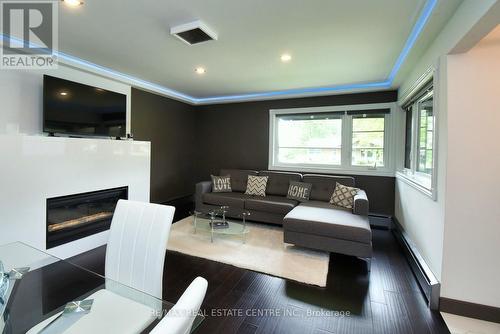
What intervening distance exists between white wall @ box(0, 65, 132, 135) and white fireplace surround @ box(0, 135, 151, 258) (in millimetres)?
482

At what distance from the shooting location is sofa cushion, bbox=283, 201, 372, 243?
9.10ft

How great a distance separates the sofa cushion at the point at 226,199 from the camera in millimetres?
4297

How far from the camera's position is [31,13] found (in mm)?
2166

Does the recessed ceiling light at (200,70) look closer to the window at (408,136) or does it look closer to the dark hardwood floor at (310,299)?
the dark hardwood floor at (310,299)

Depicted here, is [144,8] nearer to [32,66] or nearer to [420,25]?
[32,66]

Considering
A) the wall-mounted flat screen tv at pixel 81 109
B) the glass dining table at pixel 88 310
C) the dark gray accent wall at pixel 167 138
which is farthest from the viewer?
the dark gray accent wall at pixel 167 138

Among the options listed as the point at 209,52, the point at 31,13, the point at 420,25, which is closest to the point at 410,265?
the point at 420,25

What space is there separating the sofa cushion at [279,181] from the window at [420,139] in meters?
1.76

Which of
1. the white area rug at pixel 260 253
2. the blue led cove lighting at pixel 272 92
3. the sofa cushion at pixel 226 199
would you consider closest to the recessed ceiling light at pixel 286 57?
the blue led cove lighting at pixel 272 92

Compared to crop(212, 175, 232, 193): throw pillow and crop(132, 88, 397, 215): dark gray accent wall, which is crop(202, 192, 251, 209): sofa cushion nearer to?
crop(212, 175, 232, 193): throw pillow

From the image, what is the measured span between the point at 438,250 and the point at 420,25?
204 cm

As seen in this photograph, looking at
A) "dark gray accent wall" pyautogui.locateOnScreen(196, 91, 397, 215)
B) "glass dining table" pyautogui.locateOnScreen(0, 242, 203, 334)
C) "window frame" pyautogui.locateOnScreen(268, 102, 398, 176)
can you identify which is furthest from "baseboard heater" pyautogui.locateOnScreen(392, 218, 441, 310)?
"glass dining table" pyautogui.locateOnScreen(0, 242, 203, 334)

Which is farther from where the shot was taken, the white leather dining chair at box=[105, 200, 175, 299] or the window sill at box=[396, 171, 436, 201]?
the window sill at box=[396, 171, 436, 201]

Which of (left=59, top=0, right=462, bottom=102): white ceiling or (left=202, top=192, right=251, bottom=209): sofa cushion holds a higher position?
(left=59, top=0, right=462, bottom=102): white ceiling
